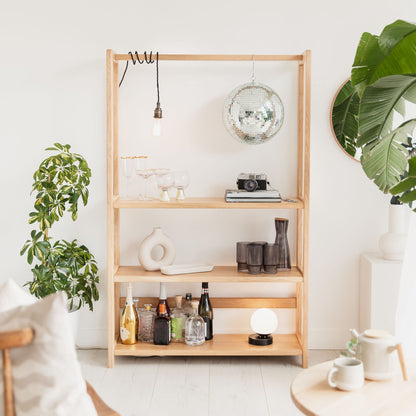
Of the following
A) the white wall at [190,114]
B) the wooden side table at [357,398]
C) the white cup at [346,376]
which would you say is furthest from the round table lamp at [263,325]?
the white cup at [346,376]

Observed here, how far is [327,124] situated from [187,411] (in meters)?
1.81

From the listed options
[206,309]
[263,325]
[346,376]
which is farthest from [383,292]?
[346,376]

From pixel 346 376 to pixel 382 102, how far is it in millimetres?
1307

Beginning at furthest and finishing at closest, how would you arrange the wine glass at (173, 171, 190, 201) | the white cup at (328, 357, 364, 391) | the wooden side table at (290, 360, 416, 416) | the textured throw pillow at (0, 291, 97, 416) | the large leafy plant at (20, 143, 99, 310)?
the wine glass at (173, 171, 190, 201) → the large leafy plant at (20, 143, 99, 310) → the white cup at (328, 357, 364, 391) → the wooden side table at (290, 360, 416, 416) → the textured throw pillow at (0, 291, 97, 416)

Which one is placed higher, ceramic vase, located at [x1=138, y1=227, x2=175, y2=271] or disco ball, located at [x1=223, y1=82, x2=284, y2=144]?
disco ball, located at [x1=223, y1=82, x2=284, y2=144]

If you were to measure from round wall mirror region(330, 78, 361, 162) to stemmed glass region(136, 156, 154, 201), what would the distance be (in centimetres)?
110

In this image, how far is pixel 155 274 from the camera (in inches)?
135

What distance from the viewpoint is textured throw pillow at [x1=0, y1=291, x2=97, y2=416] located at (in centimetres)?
137

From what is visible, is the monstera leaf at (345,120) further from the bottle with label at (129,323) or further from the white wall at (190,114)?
the bottle with label at (129,323)

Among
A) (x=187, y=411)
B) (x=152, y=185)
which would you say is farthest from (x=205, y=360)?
(x=152, y=185)

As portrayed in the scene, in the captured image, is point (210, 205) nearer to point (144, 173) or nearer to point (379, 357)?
point (144, 173)

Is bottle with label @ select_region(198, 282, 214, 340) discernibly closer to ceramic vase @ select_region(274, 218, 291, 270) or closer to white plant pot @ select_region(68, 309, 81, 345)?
ceramic vase @ select_region(274, 218, 291, 270)

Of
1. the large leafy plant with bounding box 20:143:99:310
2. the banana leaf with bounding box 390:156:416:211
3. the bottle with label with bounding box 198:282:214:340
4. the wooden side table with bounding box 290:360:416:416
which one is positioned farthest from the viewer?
the bottle with label with bounding box 198:282:214:340

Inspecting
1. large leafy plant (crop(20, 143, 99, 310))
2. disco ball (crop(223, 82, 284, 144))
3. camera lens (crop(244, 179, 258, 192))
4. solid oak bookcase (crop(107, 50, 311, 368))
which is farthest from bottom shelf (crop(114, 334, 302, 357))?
disco ball (crop(223, 82, 284, 144))
